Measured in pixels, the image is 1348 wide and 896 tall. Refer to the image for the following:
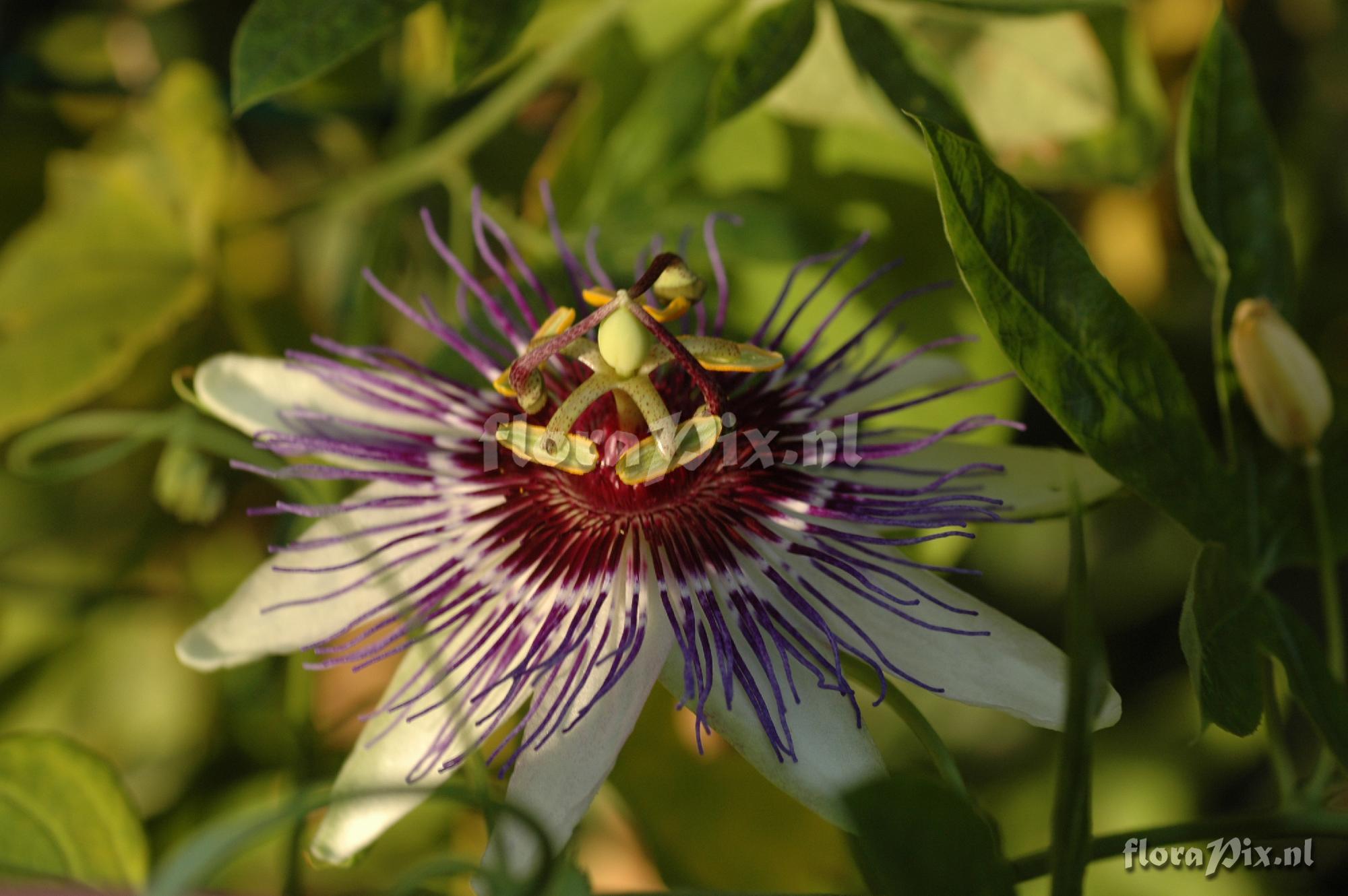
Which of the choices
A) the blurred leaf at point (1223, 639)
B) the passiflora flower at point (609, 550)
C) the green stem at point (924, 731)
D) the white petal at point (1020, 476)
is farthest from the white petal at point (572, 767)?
the blurred leaf at point (1223, 639)

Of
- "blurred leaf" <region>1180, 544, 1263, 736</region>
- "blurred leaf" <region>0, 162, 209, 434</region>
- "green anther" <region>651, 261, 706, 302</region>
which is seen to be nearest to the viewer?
"blurred leaf" <region>1180, 544, 1263, 736</region>

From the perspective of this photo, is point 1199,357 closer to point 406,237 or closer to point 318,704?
point 406,237

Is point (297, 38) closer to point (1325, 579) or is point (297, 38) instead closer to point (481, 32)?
point (481, 32)

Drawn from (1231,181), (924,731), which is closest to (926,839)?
(924,731)

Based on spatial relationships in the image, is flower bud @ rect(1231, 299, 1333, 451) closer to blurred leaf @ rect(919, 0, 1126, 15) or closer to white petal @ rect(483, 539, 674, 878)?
blurred leaf @ rect(919, 0, 1126, 15)

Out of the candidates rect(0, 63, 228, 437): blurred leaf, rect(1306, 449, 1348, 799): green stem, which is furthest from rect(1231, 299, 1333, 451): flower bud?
rect(0, 63, 228, 437): blurred leaf

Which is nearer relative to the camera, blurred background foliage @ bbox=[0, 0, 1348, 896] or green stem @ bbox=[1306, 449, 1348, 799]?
green stem @ bbox=[1306, 449, 1348, 799]
